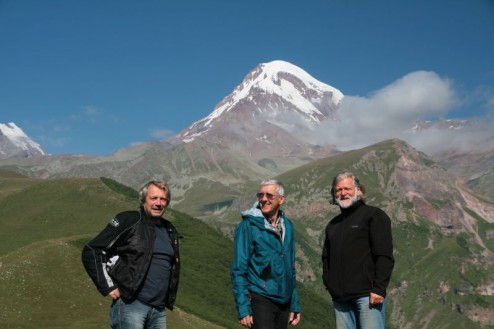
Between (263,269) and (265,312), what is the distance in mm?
966

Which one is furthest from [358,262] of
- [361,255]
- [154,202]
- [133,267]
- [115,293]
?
[115,293]

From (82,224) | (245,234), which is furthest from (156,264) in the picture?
(82,224)

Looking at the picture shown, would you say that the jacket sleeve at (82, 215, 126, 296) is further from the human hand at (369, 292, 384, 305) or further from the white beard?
the human hand at (369, 292, 384, 305)

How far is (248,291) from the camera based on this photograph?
1268 centimetres

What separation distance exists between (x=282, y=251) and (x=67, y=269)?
47.6 metres

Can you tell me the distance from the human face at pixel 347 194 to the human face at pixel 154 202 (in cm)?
416

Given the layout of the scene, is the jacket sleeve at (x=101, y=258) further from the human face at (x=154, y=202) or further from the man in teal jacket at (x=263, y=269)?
the man in teal jacket at (x=263, y=269)

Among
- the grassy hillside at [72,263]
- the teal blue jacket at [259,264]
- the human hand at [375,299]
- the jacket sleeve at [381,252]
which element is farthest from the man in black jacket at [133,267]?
the grassy hillside at [72,263]

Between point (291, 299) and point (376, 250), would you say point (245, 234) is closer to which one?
point (291, 299)

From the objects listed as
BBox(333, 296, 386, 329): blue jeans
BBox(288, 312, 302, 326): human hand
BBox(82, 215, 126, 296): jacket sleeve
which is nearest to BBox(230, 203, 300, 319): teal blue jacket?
Answer: BBox(288, 312, 302, 326): human hand

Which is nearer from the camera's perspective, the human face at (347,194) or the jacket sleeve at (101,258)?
the jacket sleeve at (101,258)

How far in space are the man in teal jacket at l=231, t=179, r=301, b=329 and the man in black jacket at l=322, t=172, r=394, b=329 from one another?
1122mm

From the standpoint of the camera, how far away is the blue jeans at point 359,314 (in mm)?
12281

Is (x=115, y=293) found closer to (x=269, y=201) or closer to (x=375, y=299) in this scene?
(x=269, y=201)
